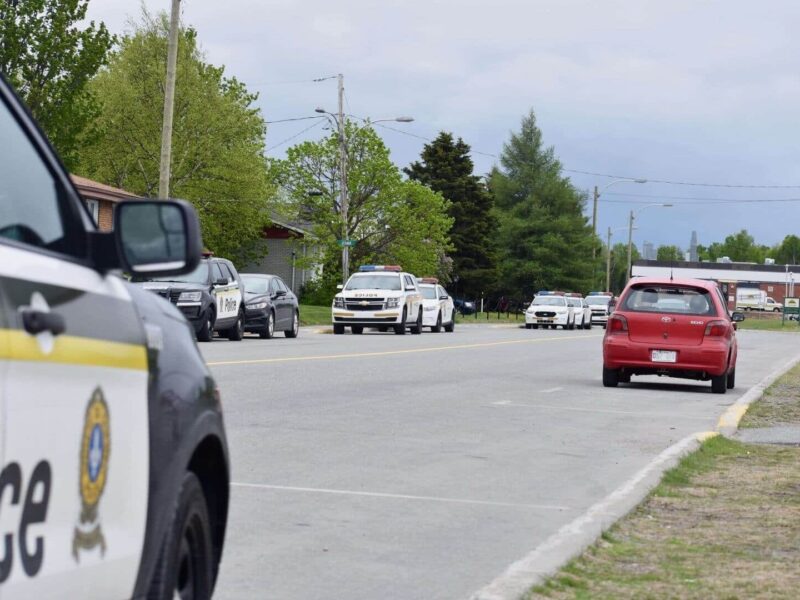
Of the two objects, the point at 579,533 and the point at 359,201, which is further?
the point at 359,201

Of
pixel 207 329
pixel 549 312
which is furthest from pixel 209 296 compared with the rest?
pixel 549 312

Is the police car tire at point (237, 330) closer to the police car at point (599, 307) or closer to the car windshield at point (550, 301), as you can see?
the car windshield at point (550, 301)

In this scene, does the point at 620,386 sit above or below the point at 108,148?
below

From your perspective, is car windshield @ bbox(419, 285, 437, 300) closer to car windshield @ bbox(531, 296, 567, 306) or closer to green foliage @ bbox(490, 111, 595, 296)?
car windshield @ bbox(531, 296, 567, 306)

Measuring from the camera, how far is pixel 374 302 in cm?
4269

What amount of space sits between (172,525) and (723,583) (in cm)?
333

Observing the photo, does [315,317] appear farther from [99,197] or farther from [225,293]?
[225,293]

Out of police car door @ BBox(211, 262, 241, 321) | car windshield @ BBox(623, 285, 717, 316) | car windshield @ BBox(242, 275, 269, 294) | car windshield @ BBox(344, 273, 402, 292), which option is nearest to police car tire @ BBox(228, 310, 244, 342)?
police car door @ BBox(211, 262, 241, 321)

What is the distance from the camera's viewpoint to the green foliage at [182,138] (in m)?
67.1

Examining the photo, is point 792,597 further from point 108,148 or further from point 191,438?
point 108,148

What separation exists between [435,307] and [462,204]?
52175 millimetres

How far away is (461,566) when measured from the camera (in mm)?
7203

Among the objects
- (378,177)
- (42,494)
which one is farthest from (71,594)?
(378,177)

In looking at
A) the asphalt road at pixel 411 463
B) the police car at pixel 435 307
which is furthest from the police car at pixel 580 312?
the asphalt road at pixel 411 463
